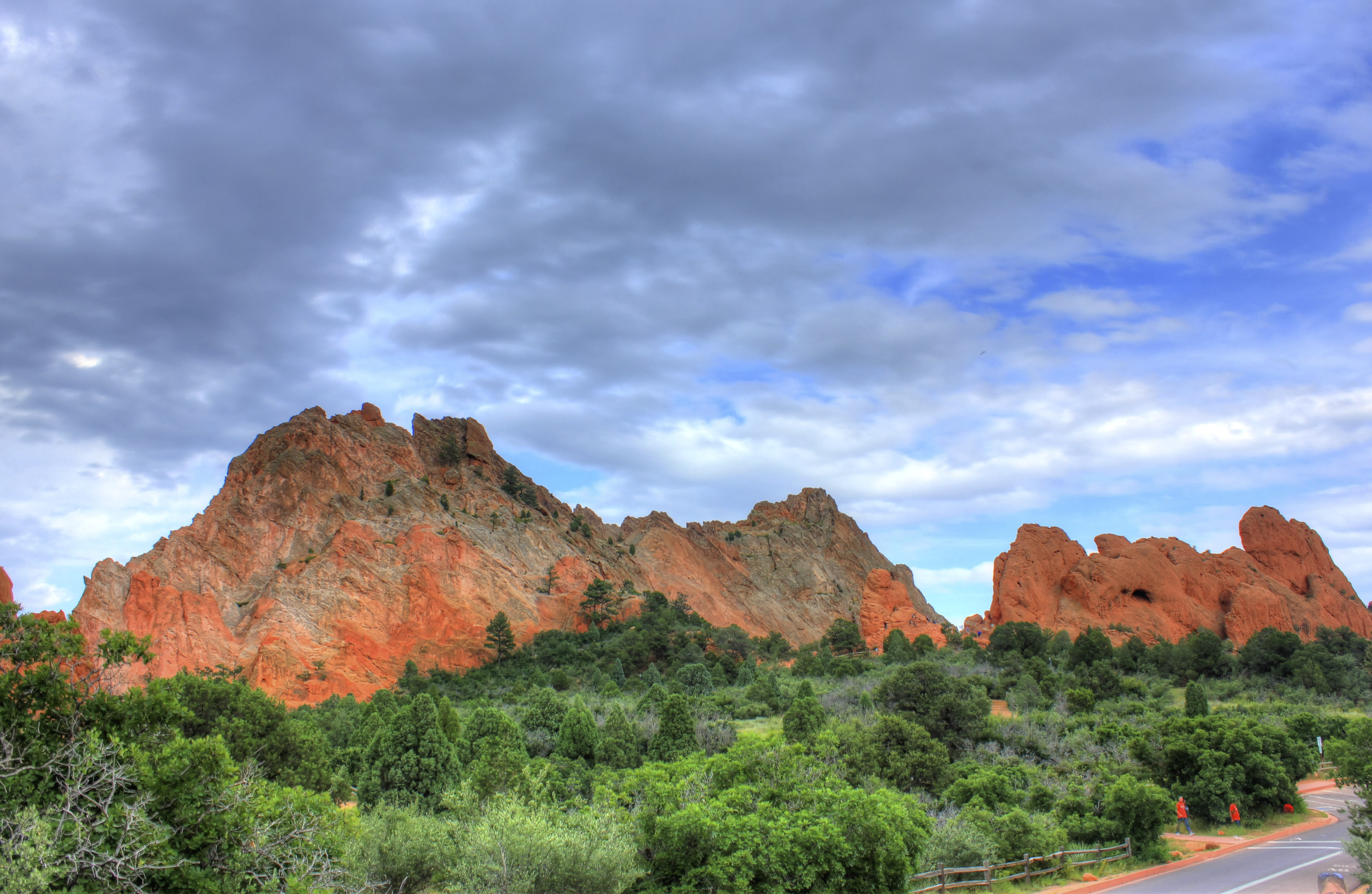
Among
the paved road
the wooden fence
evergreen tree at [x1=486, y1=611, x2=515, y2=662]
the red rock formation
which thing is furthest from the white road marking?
the red rock formation

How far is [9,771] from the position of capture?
991 centimetres

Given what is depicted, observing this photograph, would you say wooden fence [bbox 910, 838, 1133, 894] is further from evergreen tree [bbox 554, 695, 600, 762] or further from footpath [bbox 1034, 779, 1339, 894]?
evergreen tree [bbox 554, 695, 600, 762]

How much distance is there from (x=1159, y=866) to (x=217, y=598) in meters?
69.5

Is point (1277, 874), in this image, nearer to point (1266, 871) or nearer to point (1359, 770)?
point (1266, 871)

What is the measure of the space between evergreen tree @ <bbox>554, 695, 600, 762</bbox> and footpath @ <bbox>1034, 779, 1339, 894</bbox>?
1841cm

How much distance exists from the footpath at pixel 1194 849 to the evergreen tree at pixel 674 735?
15590mm

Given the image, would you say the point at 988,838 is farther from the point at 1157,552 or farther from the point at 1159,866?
the point at 1157,552

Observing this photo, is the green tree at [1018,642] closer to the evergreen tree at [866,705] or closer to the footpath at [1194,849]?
the evergreen tree at [866,705]

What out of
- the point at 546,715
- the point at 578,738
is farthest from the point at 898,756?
the point at 546,715

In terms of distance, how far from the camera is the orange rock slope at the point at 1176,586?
80875 mm

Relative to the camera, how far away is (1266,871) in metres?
22.9

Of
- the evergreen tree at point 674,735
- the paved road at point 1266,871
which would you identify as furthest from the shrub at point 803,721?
the paved road at point 1266,871

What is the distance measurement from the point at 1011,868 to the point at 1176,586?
72796 mm

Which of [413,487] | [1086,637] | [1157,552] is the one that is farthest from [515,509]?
[1157,552]
